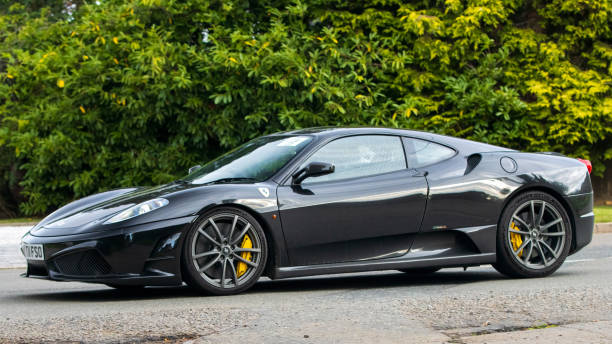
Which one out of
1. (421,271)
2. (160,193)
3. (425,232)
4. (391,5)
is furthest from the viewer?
(391,5)

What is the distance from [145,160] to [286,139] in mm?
9824

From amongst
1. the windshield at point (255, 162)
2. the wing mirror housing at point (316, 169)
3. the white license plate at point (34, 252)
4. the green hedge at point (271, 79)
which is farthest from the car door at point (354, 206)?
the green hedge at point (271, 79)

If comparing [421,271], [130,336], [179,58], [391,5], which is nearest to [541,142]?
[391,5]

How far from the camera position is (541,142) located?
18062 millimetres

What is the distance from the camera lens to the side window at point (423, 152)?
6.98 meters

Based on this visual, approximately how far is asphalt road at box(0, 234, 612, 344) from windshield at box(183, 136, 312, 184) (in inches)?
36.1

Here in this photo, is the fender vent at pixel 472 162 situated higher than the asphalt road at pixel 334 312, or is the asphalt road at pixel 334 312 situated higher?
the fender vent at pixel 472 162

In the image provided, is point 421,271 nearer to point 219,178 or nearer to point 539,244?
point 539,244

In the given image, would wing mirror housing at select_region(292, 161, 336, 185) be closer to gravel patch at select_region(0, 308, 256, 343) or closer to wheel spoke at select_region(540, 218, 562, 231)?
gravel patch at select_region(0, 308, 256, 343)

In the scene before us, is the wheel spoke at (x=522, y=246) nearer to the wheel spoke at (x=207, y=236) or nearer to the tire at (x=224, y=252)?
the tire at (x=224, y=252)

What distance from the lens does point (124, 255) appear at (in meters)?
5.87

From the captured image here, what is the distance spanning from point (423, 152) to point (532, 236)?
1.18 meters

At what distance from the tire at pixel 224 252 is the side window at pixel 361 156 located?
27.1 inches

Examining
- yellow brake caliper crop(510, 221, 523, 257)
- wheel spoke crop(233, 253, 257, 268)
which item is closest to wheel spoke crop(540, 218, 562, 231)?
yellow brake caliper crop(510, 221, 523, 257)
